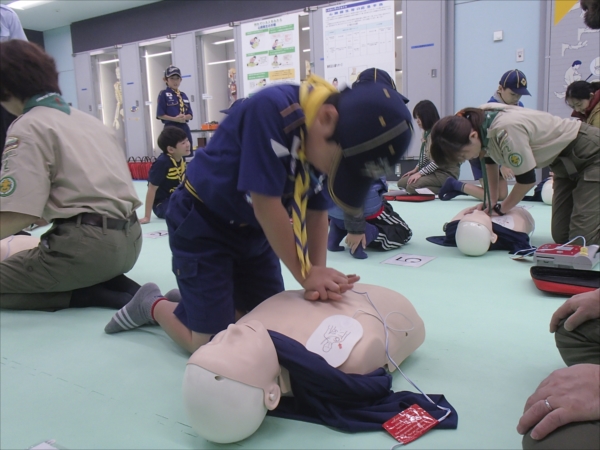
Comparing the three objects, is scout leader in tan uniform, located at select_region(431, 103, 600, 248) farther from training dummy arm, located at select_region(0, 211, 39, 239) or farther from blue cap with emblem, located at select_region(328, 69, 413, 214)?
training dummy arm, located at select_region(0, 211, 39, 239)

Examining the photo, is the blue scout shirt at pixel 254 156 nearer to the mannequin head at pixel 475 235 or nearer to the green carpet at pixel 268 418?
the green carpet at pixel 268 418

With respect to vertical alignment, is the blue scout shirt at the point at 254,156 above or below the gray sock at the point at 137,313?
above

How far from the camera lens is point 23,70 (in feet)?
5.87

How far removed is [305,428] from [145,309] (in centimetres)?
79

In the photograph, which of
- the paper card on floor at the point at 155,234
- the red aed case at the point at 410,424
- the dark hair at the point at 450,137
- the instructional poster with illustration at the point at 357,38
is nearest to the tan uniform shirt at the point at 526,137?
the dark hair at the point at 450,137

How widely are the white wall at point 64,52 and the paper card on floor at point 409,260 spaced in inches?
387

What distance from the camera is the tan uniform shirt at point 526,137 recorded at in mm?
2420

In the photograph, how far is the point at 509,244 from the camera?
2.64 m

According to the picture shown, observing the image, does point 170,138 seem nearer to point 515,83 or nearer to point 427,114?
point 427,114

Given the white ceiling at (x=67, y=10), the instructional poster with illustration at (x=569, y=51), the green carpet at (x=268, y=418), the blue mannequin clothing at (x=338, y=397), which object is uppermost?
the white ceiling at (x=67, y=10)

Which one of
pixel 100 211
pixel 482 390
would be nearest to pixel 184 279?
pixel 100 211

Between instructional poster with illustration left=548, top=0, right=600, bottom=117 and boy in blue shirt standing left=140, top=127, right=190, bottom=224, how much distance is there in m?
4.09

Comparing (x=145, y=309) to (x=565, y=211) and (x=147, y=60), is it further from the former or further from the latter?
(x=147, y=60)

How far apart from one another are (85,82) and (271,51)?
4.75 metres
